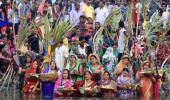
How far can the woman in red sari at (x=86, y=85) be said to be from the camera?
20.7 m

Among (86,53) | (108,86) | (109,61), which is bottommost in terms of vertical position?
(108,86)

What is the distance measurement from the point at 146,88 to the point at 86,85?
1.91 meters

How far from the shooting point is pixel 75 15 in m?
25.1

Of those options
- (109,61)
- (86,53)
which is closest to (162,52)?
(109,61)

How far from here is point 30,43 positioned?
2362 centimetres

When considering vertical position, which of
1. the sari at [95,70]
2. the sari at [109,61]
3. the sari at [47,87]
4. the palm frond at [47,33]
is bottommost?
the sari at [47,87]

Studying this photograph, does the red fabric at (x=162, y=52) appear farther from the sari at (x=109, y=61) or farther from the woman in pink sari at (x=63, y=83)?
the woman in pink sari at (x=63, y=83)

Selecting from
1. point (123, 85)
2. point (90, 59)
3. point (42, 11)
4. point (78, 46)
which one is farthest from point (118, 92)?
point (42, 11)

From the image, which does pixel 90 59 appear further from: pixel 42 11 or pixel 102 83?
pixel 42 11

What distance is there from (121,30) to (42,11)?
112 inches

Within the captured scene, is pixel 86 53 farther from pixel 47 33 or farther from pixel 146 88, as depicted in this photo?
pixel 146 88

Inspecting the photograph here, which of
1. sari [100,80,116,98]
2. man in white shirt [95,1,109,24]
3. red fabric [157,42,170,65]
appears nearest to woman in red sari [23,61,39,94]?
sari [100,80,116,98]

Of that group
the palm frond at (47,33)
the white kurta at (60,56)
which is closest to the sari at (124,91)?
the white kurta at (60,56)

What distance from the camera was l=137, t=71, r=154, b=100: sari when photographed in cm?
1997
